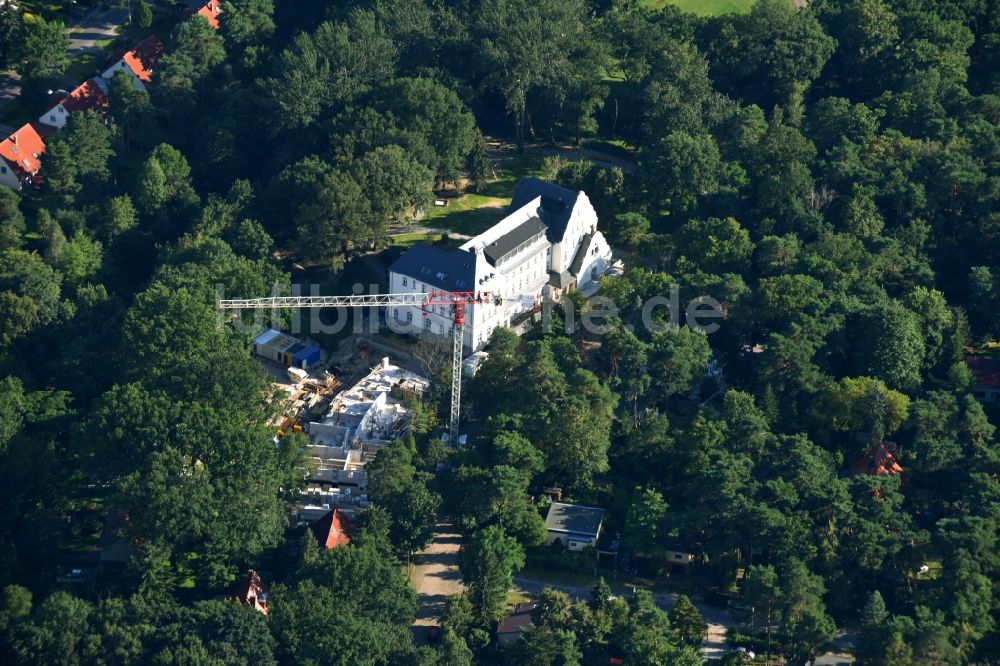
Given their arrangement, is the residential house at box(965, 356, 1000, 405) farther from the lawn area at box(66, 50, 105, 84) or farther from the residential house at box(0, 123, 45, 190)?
the lawn area at box(66, 50, 105, 84)

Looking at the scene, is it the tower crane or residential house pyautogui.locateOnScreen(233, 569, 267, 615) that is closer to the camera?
residential house pyautogui.locateOnScreen(233, 569, 267, 615)

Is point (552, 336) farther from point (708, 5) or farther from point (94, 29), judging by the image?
point (94, 29)

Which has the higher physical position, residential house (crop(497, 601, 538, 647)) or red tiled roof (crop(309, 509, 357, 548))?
red tiled roof (crop(309, 509, 357, 548))

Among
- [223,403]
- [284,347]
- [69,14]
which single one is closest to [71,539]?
[223,403]

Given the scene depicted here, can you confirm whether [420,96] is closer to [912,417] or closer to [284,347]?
[284,347]

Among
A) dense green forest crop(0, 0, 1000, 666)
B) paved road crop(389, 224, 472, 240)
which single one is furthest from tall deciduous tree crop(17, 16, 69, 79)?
paved road crop(389, 224, 472, 240)

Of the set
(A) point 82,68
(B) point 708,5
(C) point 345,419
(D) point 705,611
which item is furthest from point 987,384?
(A) point 82,68

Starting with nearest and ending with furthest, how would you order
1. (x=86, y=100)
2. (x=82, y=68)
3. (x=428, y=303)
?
(x=428, y=303) → (x=86, y=100) → (x=82, y=68)
